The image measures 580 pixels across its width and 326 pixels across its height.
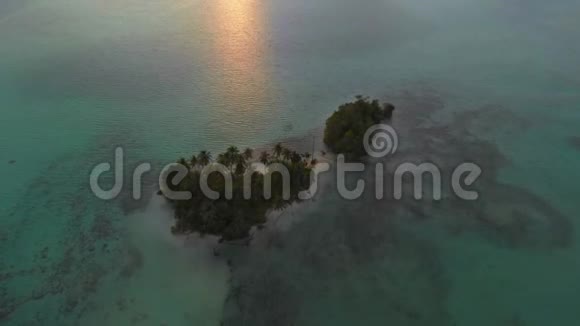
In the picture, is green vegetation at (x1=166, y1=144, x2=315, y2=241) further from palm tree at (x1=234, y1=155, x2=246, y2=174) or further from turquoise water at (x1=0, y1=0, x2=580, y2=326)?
turquoise water at (x1=0, y1=0, x2=580, y2=326)

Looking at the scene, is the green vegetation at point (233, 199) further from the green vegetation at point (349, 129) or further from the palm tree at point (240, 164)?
the green vegetation at point (349, 129)

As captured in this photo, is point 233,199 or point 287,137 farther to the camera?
point 287,137

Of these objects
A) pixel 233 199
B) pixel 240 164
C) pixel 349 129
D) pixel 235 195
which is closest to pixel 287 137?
pixel 349 129

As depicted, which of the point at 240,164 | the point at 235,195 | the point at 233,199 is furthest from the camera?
the point at 240,164

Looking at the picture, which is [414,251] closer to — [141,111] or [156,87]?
[141,111]

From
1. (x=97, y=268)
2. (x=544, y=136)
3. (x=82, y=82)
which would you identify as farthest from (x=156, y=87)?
(x=544, y=136)

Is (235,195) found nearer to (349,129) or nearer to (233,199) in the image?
(233,199)

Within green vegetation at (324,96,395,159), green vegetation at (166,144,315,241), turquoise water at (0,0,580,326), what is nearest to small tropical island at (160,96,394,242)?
green vegetation at (166,144,315,241)

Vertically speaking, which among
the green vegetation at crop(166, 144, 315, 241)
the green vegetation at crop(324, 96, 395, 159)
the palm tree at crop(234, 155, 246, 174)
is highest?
the green vegetation at crop(324, 96, 395, 159)
